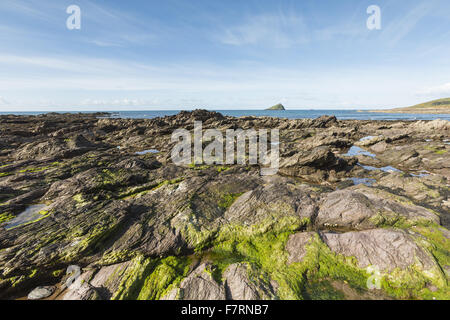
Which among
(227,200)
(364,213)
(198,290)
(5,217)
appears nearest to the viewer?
(198,290)

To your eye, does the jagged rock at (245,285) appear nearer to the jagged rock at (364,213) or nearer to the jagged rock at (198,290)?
the jagged rock at (198,290)

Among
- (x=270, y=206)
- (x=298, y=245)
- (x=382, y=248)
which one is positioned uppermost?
(x=270, y=206)

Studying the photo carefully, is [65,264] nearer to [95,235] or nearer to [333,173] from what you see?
[95,235]

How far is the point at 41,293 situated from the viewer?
726 centimetres

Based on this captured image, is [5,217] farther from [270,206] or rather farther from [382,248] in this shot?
[382,248]

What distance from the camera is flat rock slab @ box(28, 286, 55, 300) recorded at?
23.6 ft

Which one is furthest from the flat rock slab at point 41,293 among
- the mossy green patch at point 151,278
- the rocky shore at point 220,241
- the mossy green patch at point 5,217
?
the mossy green patch at point 5,217

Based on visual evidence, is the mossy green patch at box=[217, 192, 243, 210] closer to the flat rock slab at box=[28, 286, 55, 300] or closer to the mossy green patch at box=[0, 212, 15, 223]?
the flat rock slab at box=[28, 286, 55, 300]

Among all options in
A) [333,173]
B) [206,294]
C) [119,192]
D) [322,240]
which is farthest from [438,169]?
[119,192]

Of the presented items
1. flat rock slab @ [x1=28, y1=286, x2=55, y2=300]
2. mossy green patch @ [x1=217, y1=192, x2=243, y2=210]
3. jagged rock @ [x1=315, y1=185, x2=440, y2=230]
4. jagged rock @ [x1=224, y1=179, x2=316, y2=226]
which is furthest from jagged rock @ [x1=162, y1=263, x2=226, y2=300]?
jagged rock @ [x1=315, y1=185, x2=440, y2=230]

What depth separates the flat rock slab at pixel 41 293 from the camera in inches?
283

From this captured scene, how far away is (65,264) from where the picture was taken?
27.0 feet

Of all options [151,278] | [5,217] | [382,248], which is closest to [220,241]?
[151,278]

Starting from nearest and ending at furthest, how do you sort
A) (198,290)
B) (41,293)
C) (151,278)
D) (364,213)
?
(198,290), (41,293), (151,278), (364,213)
